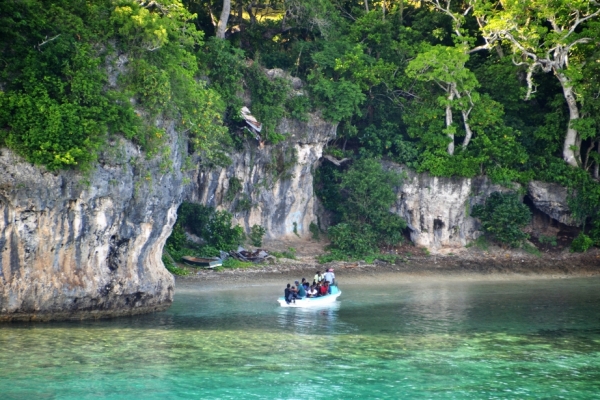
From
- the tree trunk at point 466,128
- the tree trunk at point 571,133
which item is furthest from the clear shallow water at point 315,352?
the tree trunk at point 571,133

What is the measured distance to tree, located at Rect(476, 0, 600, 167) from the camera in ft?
118

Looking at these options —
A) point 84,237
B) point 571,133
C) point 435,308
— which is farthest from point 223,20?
point 571,133

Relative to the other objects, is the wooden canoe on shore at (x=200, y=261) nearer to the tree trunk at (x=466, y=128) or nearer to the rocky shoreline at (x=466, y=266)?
the rocky shoreline at (x=466, y=266)

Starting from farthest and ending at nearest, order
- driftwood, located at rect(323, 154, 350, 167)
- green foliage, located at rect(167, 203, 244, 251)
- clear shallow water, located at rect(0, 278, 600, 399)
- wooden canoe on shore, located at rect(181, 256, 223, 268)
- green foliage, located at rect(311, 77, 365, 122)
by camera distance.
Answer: driftwood, located at rect(323, 154, 350, 167) → green foliage, located at rect(311, 77, 365, 122) → green foliage, located at rect(167, 203, 244, 251) → wooden canoe on shore, located at rect(181, 256, 223, 268) → clear shallow water, located at rect(0, 278, 600, 399)

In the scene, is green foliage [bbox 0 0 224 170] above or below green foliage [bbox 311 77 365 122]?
below

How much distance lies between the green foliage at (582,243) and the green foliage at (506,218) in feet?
8.15

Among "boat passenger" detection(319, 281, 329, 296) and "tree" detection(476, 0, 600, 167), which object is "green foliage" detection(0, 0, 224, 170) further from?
"tree" detection(476, 0, 600, 167)

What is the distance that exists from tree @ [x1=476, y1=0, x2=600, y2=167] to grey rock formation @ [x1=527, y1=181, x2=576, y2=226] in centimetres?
178

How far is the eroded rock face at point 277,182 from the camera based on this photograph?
35344 mm

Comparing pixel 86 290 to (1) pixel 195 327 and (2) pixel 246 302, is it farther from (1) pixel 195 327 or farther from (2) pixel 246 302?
(2) pixel 246 302

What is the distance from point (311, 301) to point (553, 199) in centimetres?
1730

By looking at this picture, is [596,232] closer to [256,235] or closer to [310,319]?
[256,235]

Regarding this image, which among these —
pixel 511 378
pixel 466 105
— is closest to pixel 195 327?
pixel 511 378

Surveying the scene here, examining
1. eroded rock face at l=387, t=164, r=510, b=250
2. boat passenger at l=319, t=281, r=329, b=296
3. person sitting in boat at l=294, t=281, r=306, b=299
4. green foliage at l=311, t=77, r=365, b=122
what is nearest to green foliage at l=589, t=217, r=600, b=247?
eroded rock face at l=387, t=164, r=510, b=250
